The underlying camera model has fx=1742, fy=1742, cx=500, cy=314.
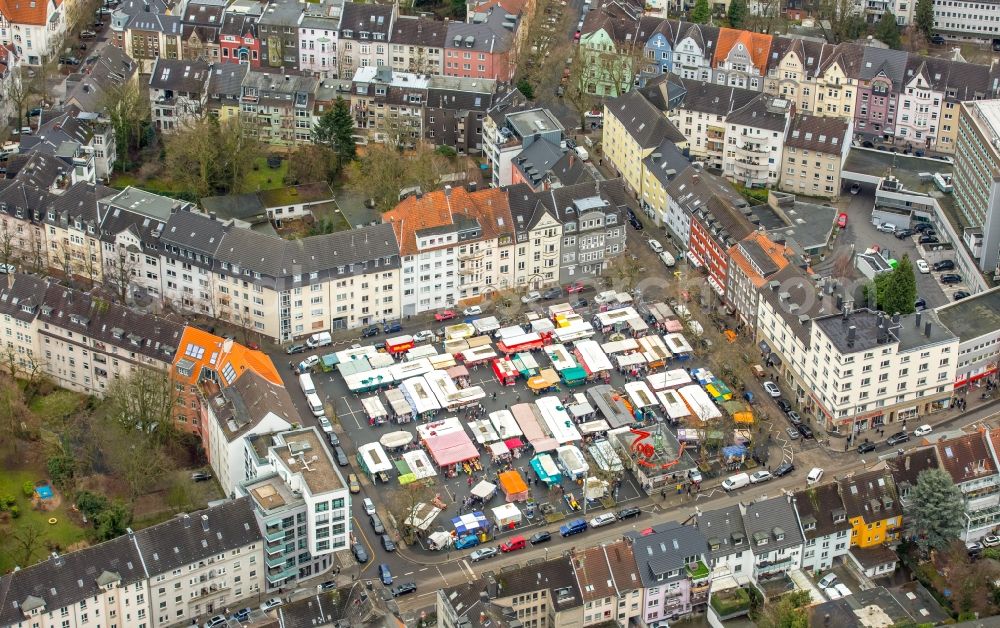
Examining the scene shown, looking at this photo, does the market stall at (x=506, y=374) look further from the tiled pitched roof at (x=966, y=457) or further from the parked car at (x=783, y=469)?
the tiled pitched roof at (x=966, y=457)

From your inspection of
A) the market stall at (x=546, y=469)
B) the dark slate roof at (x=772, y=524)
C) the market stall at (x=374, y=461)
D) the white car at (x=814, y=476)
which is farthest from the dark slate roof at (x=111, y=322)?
the white car at (x=814, y=476)

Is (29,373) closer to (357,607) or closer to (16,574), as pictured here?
(16,574)

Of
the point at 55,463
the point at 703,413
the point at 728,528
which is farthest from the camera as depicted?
the point at 703,413

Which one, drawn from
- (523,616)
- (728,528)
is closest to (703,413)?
(728,528)

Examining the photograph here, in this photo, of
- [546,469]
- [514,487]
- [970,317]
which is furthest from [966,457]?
[514,487]

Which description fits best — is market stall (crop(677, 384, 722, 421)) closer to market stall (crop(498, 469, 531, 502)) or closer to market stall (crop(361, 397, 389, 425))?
market stall (crop(498, 469, 531, 502))
